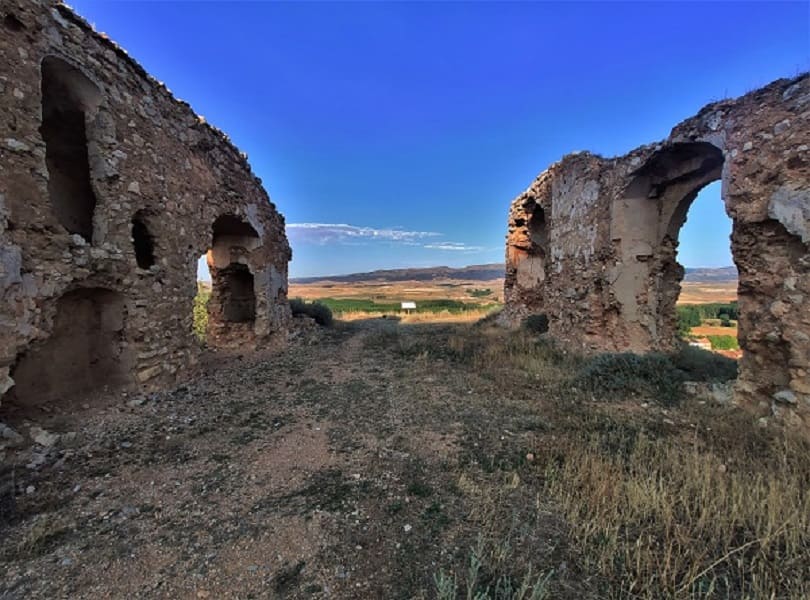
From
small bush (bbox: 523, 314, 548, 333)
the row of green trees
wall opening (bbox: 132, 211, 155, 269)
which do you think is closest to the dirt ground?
wall opening (bbox: 132, 211, 155, 269)

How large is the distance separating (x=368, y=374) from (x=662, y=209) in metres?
7.26

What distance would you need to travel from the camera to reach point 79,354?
5.68 m

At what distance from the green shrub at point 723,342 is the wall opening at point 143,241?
1410cm

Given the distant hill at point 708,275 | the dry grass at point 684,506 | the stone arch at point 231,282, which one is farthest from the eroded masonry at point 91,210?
the distant hill at point 708,275

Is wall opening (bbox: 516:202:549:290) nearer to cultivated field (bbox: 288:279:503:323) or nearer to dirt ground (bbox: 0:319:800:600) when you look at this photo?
cultivated field (bbox: 288:279:503:323)

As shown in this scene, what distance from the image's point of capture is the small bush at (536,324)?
12461 millimetres

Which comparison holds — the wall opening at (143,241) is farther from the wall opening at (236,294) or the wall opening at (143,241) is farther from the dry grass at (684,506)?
the dry grass at (684,506)

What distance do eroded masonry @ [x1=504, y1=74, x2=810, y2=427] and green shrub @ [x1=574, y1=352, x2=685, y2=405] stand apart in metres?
1.00

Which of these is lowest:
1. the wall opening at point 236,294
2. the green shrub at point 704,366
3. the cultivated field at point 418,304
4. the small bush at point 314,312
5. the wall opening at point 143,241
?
the cultivated field at point 418,304

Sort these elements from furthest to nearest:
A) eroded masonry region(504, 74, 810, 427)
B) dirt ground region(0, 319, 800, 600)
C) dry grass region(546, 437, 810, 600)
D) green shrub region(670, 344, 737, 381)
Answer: green shrub region(670, 344, 737, 381) < eroded masonry region(504, 74, 810, 427) < dirt ground region(0, 319, 800, 600) < dry grass region(546, 437, 810, 600)

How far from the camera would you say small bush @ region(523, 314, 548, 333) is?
12.5 m

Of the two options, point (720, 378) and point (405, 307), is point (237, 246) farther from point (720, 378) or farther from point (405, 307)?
point (405, 307)

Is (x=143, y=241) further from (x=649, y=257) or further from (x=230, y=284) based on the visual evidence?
(x=649, y=257)

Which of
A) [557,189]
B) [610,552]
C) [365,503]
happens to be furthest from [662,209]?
[365,503]
